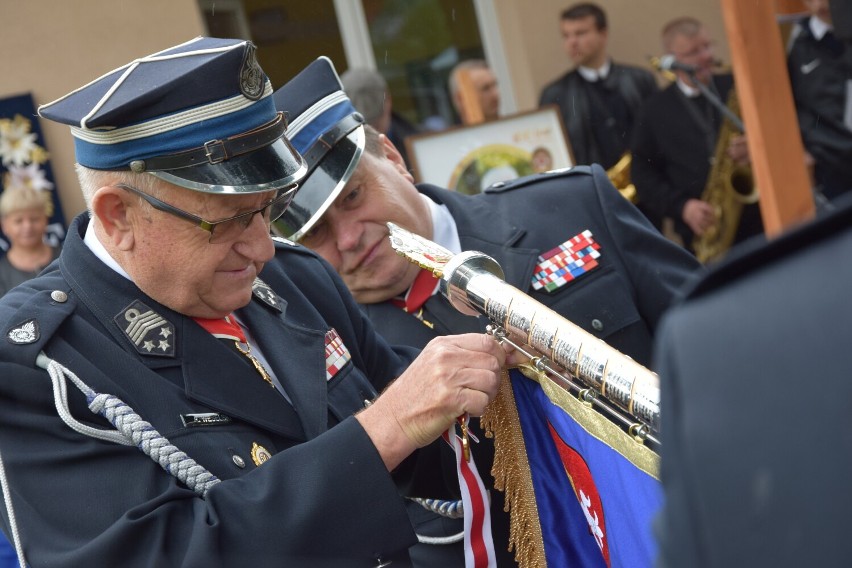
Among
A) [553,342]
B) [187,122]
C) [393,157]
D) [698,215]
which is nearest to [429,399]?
[553,342]

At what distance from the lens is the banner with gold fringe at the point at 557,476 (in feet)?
6.80

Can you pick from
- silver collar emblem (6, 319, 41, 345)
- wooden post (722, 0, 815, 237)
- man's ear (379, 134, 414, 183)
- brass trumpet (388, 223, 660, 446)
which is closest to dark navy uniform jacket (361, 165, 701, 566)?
man's ear (379, 134, 414, 183)

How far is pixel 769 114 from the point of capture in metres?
4.57

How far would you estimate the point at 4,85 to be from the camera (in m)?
6.98

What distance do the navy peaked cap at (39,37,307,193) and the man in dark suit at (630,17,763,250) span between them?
16.4 feet

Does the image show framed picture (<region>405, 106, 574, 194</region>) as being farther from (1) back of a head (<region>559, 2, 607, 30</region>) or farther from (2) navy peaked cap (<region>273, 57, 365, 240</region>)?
(2) navy peaked cap (<region>273, 57, 365, 240</region>)

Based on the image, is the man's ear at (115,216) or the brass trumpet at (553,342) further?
the man's ear at (115,216)

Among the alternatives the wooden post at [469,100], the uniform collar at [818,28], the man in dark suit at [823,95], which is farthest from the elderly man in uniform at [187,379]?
the uniform collar at [818,28]

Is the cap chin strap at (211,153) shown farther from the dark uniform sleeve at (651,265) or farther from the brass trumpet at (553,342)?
the dark uniform sleeve at (651,265)

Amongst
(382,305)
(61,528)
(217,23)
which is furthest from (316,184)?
(217,23)

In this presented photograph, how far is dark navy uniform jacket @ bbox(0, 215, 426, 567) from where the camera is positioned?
6.95ft

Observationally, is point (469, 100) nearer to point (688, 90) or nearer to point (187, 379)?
point (688, 90)

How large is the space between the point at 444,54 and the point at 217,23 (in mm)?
1611

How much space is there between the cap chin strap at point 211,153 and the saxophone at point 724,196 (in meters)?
Result: 5.32
